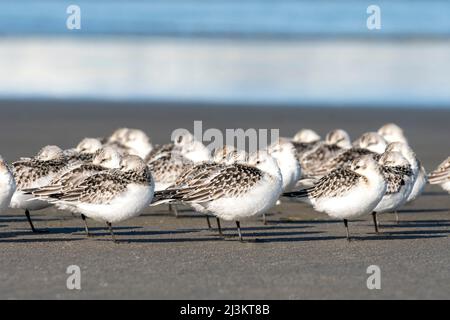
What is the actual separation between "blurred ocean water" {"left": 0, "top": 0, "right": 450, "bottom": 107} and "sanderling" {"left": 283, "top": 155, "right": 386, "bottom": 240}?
1748cm

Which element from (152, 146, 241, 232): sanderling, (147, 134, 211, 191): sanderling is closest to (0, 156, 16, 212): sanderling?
(152, 146, 241, 232): sanderling

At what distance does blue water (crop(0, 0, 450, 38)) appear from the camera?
1750 inches

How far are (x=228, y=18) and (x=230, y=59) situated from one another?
1481 centimetres

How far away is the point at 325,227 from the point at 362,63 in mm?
22886

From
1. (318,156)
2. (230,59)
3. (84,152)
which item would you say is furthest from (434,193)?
(230,59)

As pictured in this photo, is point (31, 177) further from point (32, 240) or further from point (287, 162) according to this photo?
point (287, 162)

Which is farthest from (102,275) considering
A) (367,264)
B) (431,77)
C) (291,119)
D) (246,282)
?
(431,77)

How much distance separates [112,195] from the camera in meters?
12.1

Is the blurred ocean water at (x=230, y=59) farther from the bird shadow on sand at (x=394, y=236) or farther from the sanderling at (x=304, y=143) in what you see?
the bird shadow on sand at (x=394, y=236)

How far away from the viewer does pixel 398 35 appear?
42875 millimetres

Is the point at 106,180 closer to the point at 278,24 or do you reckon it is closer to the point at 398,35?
the point at 398,35

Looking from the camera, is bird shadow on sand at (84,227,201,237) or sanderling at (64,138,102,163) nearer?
bird shadow on sand at (84,227,201,237)

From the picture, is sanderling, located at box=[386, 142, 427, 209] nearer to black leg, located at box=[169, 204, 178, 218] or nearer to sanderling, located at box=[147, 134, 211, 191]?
sanderling, located at box=[147, 134, 211, 191]

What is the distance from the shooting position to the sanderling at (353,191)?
1259 centimetres
